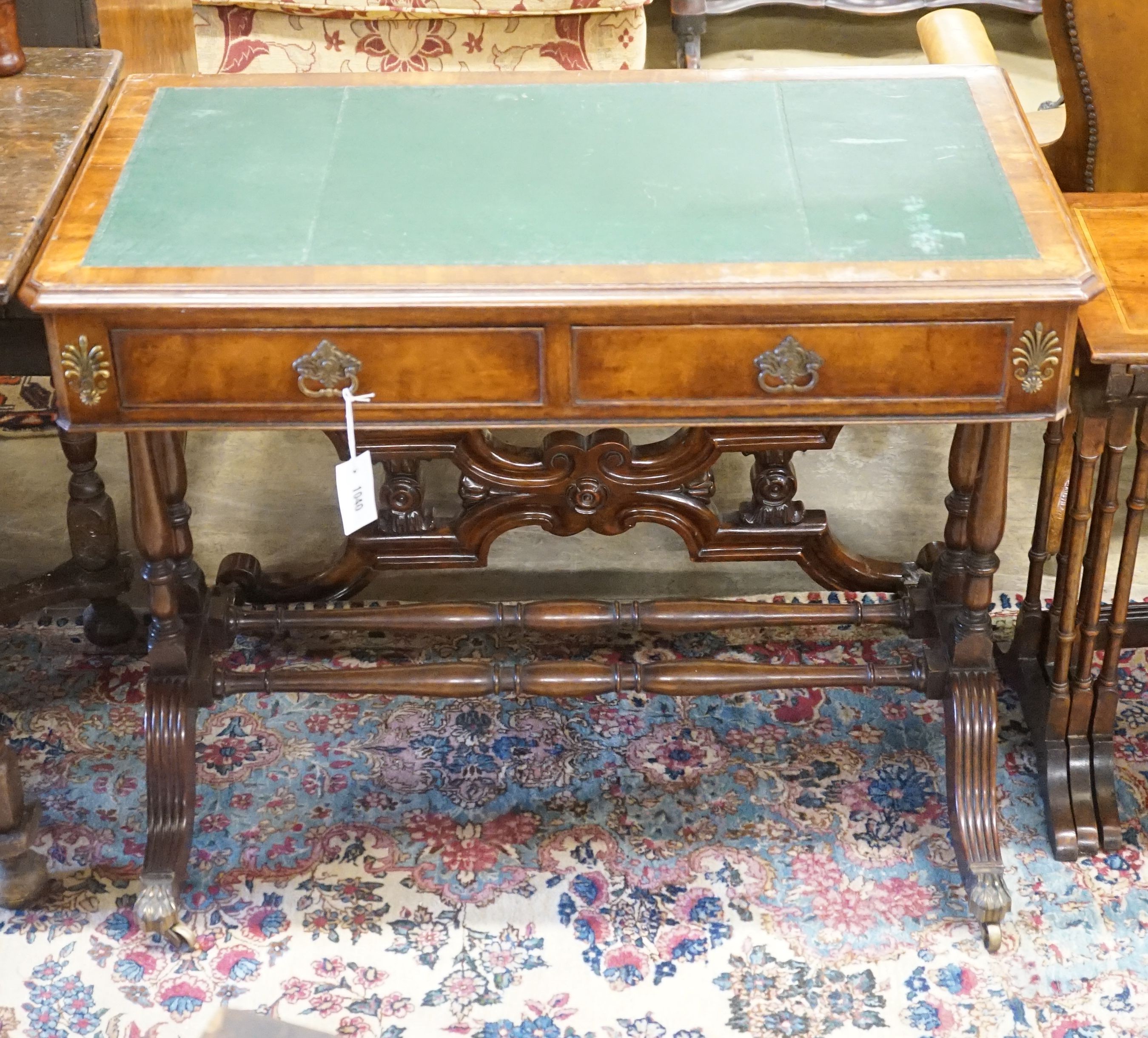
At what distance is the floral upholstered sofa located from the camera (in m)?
3.26

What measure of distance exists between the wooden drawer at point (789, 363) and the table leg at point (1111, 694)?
50 centimetres

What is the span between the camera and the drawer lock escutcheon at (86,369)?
5.75ft

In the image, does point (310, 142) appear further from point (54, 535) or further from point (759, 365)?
point (54, 535)

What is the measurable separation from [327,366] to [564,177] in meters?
0.43

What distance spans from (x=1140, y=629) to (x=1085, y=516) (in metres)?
0.41

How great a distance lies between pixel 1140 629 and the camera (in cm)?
247

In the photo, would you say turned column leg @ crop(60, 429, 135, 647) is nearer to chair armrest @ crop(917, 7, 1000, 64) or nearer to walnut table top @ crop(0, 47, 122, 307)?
walnut table top @ crop(0, 47, 122, 307)

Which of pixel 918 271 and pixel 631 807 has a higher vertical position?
pixel 918 271

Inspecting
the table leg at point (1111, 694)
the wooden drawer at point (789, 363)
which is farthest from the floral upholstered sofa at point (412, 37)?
the wooden drawer at point (789, 363)

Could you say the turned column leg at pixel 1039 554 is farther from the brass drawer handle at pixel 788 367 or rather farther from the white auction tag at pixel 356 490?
the white auction tag at pixel 356 490

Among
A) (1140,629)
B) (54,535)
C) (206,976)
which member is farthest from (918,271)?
(54,535)

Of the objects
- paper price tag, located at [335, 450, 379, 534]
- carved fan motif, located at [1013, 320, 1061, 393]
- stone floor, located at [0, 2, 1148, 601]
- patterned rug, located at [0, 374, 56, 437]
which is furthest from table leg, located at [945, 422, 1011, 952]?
patterned rug, located at [0, 374, 56, 437]

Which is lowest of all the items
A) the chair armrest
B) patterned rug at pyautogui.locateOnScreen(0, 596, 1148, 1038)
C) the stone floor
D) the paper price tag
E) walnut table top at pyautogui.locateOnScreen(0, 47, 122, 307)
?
patterned rug at pyautogui.locateOnScreen(0, 596, 1148, 1038)

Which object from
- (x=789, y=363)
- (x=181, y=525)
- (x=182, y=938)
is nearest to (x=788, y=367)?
(x=789, y=363)
